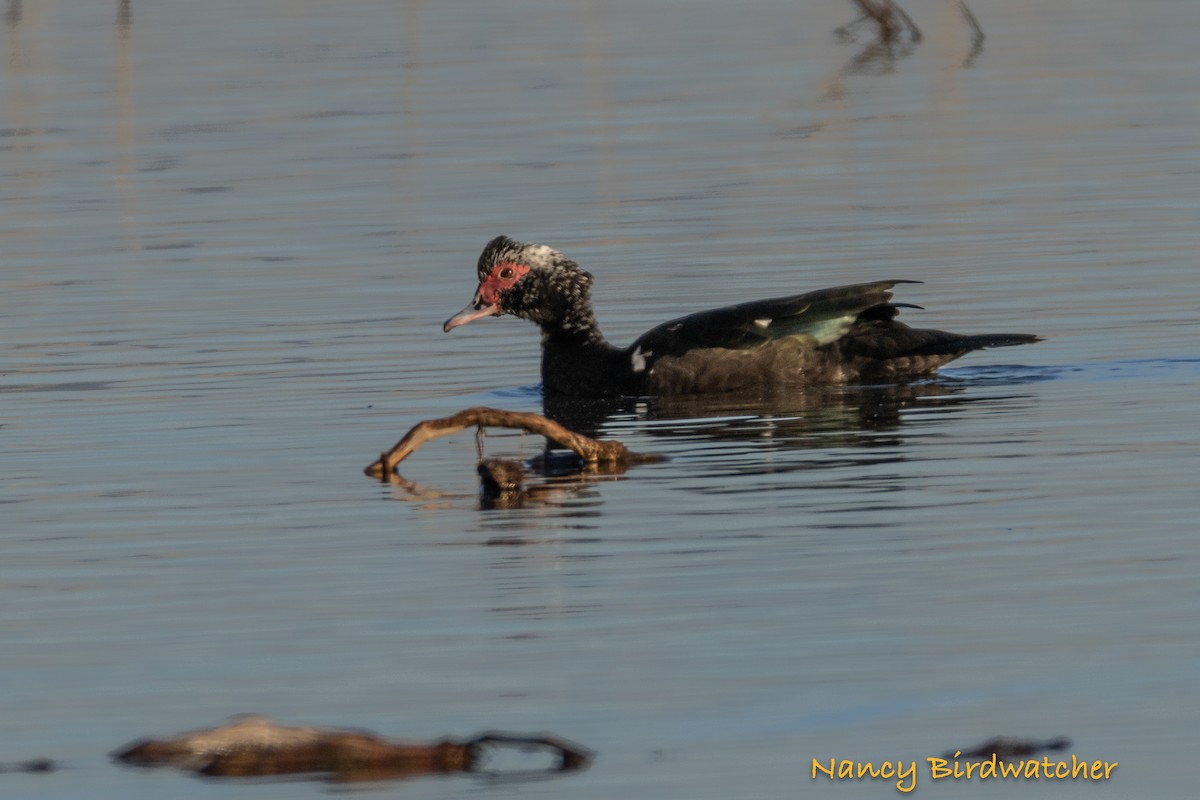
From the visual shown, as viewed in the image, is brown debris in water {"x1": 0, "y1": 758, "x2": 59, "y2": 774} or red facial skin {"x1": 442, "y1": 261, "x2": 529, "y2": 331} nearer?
brown debris in water {"x1": 0, "y1": 758, "x2": 59, "y2": 774}

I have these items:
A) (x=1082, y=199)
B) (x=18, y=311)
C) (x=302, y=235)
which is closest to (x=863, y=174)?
(x=1082, y=199)

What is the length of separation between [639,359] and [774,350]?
0.72 metres

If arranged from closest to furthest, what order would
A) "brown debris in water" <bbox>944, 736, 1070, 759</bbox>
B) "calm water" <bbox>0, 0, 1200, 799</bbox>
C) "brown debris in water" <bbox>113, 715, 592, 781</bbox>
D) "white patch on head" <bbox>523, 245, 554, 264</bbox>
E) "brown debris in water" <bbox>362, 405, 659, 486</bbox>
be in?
"brown debris in water" <bbox>944, 736, 1070, 759</bbox>, "brown debris in water" <bbox>113, 715, 592, 781</bbox>, "calm water" <bbox>0, 0, 1200, 799</bbox>, "brown debris in water" <bbox>362, 405, 659, 486</bbox>, "white patch on head" <bbox>523, 245, 554, 264</bbox>

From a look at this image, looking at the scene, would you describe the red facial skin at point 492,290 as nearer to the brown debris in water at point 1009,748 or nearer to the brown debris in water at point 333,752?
the brown debris in water at point 333,752

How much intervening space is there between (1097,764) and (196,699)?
2.56 metres

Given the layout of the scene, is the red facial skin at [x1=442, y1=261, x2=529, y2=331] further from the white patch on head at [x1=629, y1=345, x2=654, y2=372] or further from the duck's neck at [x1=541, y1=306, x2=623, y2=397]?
the white patch on head at [x1=629, y1=345, x2=654, y2=372]

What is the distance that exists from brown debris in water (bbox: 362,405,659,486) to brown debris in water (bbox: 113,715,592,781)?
160 inches

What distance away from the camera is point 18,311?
17109mm

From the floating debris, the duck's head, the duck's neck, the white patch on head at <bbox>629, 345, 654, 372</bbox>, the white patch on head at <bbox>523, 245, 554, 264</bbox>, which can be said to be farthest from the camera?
the white patch on head at <bbox>523, 245, 554, 264</bbox>

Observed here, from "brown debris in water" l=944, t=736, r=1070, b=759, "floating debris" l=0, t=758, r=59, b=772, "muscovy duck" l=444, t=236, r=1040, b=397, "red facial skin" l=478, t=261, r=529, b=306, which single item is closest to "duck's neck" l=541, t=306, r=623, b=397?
"muscovy duck" l=444, t=236, r=1040, b=397

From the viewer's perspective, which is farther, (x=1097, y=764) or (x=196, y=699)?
(x=196, y=699)

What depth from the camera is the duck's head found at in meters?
14.5

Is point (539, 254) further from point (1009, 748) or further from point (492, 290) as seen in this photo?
point (1009, 748)

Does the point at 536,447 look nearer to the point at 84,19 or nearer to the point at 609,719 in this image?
the point at 609,719
